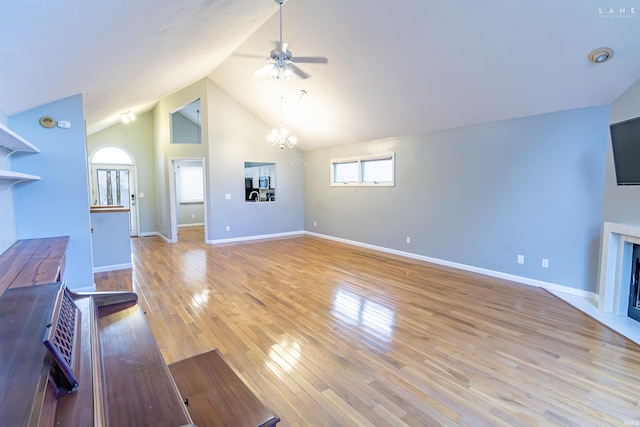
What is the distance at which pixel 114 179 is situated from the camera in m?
8.23

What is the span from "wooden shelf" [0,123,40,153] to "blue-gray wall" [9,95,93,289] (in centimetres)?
27

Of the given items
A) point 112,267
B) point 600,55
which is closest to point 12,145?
point 112,267

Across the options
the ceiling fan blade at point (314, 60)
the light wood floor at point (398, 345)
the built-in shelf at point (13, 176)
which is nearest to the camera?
the light wood floor at point (398, 345)

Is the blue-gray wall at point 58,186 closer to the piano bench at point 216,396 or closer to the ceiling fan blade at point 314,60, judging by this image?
the ceiling fan blade at point 314,60

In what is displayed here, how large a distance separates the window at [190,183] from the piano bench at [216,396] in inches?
367

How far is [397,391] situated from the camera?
82.0 inches

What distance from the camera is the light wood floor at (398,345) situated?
1939 mm

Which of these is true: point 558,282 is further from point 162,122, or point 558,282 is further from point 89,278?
point 162,122

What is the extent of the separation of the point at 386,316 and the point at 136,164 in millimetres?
8125

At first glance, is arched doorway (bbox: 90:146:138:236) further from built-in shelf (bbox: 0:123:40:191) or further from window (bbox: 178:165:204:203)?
built-in shelf (bbox: 0:123:40:191)

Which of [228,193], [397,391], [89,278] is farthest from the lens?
[228,193]

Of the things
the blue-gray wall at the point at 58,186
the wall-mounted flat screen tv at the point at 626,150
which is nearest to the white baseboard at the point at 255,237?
the blue-gray wall at the point at 58,186

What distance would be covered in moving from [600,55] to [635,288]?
7.91ft

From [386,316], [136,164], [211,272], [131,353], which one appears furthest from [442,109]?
[136,164]
